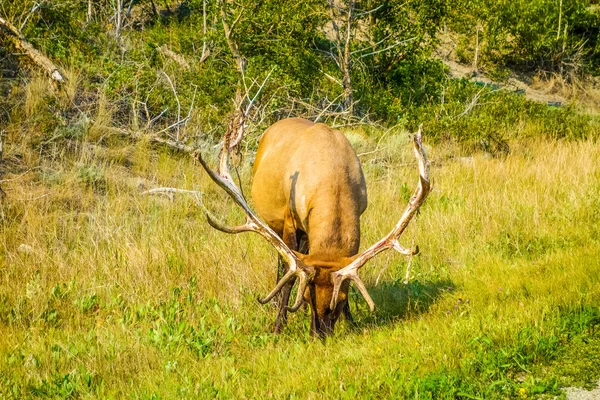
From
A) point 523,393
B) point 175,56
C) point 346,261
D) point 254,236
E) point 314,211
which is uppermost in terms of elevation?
point 175,56

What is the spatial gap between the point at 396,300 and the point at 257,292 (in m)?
1.46

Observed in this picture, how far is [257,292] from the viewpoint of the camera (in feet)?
24.0

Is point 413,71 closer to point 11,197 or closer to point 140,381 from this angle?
point 11,197

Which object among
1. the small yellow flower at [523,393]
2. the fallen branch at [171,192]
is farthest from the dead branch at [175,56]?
the small yellow flower at [523,393]

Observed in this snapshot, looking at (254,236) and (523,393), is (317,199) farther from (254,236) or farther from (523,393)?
(254,236)

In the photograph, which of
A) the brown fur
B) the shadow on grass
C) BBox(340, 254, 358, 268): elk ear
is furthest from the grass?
BBox(340, 254, 358, 268): elk ear

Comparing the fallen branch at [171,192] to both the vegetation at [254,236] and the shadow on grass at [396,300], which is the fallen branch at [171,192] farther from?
the shadow on grass at [396,300]

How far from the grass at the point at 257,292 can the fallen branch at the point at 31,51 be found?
1.54 metres

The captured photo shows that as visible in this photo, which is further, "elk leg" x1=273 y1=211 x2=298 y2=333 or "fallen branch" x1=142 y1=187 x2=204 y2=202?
"fallen branch" x1=142 y1=187 x2=204 y2=202

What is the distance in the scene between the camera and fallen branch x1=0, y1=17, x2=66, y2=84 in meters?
12.4

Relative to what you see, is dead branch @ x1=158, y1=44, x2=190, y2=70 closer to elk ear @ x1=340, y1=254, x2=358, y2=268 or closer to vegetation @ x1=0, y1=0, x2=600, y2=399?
vegetation @ x1=0, y1=0, x2=600, y2=399

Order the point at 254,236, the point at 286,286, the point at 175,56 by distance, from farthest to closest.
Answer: the point at 175,56
the point at 254,236
the point at 286,286

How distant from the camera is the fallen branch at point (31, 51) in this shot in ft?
40.7

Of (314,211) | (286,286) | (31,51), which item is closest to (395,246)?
(314,211)
